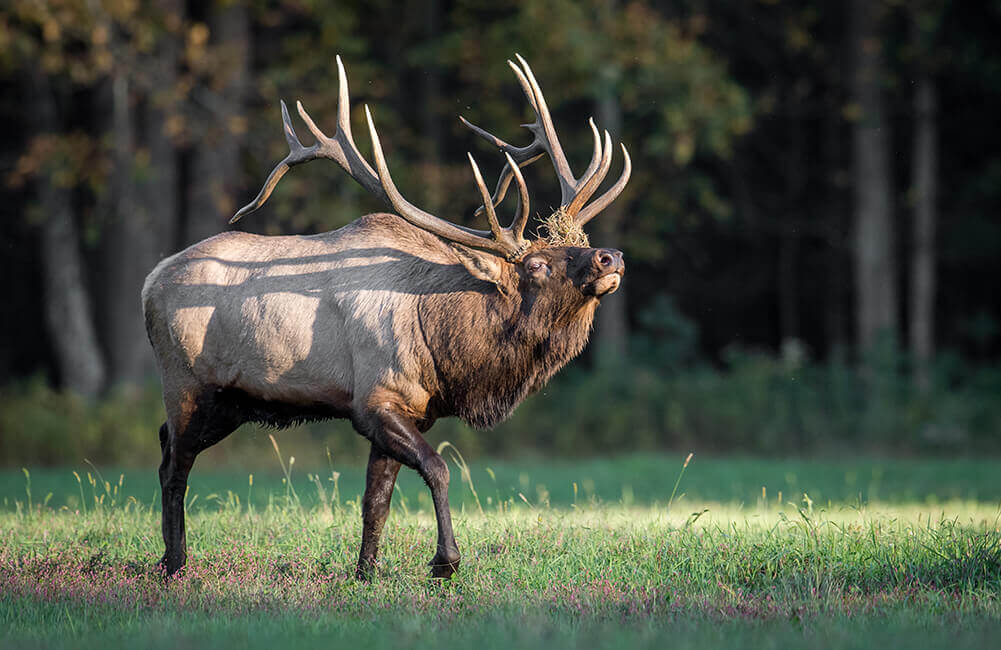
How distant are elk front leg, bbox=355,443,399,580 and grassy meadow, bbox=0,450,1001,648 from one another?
13 centimetres

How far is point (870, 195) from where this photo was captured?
2162 cm

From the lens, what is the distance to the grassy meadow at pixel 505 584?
536 centimetres

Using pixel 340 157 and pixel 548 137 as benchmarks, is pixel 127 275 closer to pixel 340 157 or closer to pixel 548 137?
pixel 340 157

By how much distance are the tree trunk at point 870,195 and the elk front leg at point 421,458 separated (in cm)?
1636

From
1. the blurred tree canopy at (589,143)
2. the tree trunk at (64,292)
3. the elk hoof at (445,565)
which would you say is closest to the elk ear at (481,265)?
the elk hoof at (445,565)

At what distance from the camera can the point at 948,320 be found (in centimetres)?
2878

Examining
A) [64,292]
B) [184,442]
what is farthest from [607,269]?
[64,292]

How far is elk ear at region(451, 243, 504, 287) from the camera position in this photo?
7.10m

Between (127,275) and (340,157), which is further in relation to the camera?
(127,275)

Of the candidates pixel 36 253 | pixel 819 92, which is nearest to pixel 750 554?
pixel 819 92

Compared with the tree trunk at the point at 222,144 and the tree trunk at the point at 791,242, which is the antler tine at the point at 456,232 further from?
the tree trunk at the point at 791,242

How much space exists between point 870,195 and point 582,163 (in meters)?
5.74

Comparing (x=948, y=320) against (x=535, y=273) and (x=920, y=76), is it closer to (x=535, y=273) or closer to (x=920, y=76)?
(x=920, y=76)

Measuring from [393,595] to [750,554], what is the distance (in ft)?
7.06
